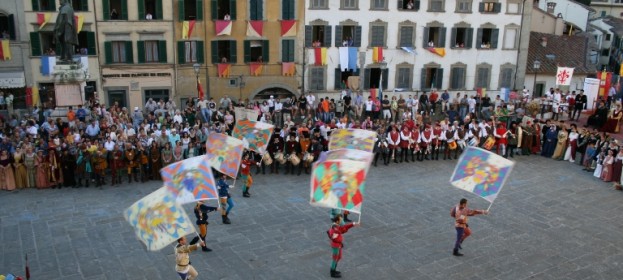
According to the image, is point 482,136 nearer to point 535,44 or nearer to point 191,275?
point 191,275

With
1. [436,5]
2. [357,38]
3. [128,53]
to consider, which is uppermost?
[436,5]

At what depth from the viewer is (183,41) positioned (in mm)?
34938

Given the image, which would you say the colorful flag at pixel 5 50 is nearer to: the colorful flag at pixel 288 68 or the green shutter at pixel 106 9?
the green shutter at pixel 106 9

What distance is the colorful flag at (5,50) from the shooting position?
3180cm

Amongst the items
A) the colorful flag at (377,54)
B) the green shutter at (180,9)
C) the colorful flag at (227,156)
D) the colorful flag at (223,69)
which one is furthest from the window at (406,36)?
the colorful flag at (227,156)

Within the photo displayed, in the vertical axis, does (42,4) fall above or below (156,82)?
above

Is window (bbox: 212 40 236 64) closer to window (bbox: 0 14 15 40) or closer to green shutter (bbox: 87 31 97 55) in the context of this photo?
green shutter (bbox: 87 31 97 55)

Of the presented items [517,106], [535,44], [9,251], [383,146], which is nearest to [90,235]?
[9,251]

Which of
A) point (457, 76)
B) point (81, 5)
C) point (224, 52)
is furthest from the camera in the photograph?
point (457, 76)

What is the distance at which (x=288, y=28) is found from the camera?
36.0 meters

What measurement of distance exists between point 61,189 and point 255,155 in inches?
282


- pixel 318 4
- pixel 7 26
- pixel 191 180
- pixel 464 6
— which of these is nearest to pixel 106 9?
pixel 7 26

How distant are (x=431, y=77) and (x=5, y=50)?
90.0 feet

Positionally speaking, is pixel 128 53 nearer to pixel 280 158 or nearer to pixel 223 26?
pixel 223 26
